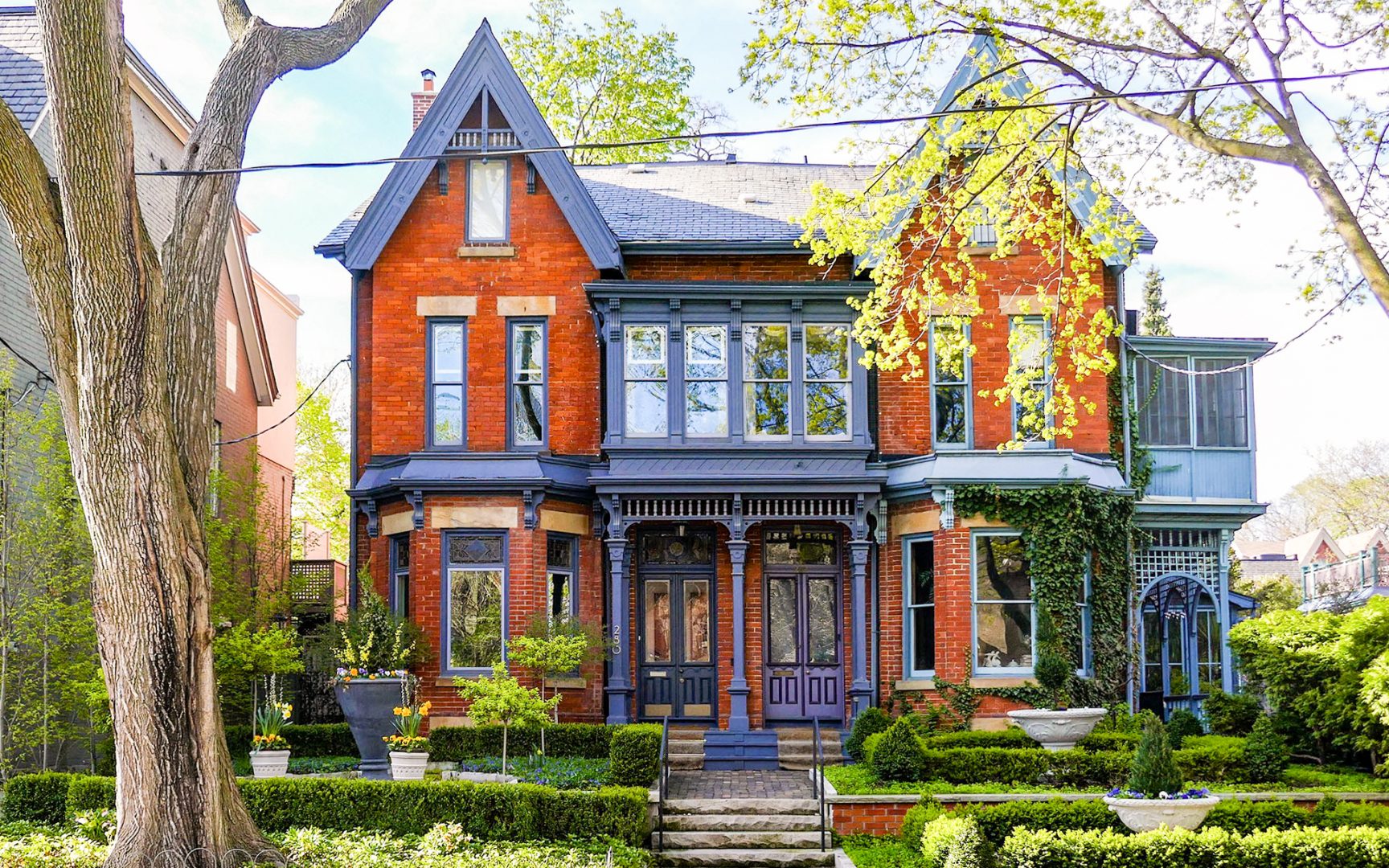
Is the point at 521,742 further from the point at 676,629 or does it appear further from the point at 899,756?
the point at 899,756

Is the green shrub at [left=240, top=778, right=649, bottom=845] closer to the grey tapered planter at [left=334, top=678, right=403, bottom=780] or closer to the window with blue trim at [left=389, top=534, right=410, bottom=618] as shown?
the grey tapered planter at [left=334, top=678, right=403, bottom=780]

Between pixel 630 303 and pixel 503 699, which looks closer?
pixel 503 699

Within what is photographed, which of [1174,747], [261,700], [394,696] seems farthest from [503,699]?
[1174,747]

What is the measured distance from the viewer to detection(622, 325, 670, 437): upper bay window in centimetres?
2166

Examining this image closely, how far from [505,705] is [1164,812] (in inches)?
325

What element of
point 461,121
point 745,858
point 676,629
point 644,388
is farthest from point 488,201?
point 745,858

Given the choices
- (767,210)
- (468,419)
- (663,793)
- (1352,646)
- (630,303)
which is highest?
(767,210)

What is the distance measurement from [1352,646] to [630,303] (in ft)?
36.1

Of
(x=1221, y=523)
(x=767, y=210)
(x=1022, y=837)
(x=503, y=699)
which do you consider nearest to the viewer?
(x=1022, y=837)

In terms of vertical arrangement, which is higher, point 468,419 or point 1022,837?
point 468,419

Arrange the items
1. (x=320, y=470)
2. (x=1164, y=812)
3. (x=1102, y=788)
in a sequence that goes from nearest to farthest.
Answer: (x=1164, y=812), (x=1102, y=788), (x=320, y=470)

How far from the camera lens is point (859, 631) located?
20.9 m

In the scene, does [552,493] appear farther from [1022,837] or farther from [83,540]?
[1022,837]

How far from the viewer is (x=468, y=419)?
21750 mm
